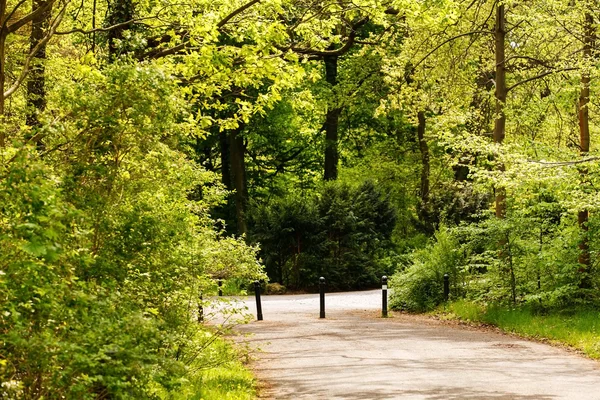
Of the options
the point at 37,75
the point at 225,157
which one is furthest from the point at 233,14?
the point at 225,157

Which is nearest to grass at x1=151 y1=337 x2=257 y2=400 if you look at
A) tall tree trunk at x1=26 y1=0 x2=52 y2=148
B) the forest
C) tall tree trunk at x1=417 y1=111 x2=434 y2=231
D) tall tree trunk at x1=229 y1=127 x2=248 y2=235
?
the forest

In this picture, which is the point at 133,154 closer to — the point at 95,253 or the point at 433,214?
the point at 95,253

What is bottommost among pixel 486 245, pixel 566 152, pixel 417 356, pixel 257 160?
pixel 417 356

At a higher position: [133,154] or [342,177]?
[342,177]

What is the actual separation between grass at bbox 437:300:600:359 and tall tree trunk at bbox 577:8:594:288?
3.92 feet

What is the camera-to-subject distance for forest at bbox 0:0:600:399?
6.27 m

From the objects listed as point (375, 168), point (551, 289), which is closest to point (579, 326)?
point (551, 289)

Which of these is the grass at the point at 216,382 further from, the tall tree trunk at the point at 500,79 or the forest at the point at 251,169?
the tall tree trunk at the point at 500,79

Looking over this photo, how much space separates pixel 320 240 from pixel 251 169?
47.2 feet

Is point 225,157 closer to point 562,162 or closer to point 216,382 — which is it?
point 562,162

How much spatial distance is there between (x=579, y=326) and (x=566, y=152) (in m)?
3.86

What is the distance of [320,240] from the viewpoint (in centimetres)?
3519

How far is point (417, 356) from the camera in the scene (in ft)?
49.4

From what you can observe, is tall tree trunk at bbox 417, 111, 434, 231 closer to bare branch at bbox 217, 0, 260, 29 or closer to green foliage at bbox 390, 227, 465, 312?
green foliage at bbox 390, 227, 465, 312
